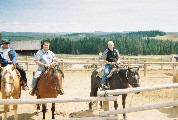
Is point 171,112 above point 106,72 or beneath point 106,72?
beneath

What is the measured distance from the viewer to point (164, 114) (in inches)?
400

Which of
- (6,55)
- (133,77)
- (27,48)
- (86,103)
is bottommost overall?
(86,103)

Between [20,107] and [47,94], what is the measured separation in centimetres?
263

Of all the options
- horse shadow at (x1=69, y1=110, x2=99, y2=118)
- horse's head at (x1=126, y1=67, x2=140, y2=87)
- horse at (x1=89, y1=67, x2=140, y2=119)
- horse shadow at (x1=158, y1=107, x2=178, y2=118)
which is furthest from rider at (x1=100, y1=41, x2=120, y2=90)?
horse shadow at (x1=158, y1=107, x2=178, y2=118)

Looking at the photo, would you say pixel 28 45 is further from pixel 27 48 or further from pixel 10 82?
pixel 10 82

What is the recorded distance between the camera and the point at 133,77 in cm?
916

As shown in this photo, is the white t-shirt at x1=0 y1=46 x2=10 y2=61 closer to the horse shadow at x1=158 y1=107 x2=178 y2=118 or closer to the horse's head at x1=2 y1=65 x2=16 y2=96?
the horse's head at x1=2 y1=65 x2=16 y2=96

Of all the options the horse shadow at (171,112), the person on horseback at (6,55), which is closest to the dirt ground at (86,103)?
the horse shadow at (171,112)

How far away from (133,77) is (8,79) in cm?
402

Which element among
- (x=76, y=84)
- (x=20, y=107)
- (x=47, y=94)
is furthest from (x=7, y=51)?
(x=76, y=84)

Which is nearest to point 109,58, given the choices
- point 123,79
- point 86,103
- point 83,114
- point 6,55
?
point 123,79

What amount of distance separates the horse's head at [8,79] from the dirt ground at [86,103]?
5.63ft

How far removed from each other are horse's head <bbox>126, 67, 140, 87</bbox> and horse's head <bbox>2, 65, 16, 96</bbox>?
3.81 meters

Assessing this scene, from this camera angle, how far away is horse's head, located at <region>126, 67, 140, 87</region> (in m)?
9.10
